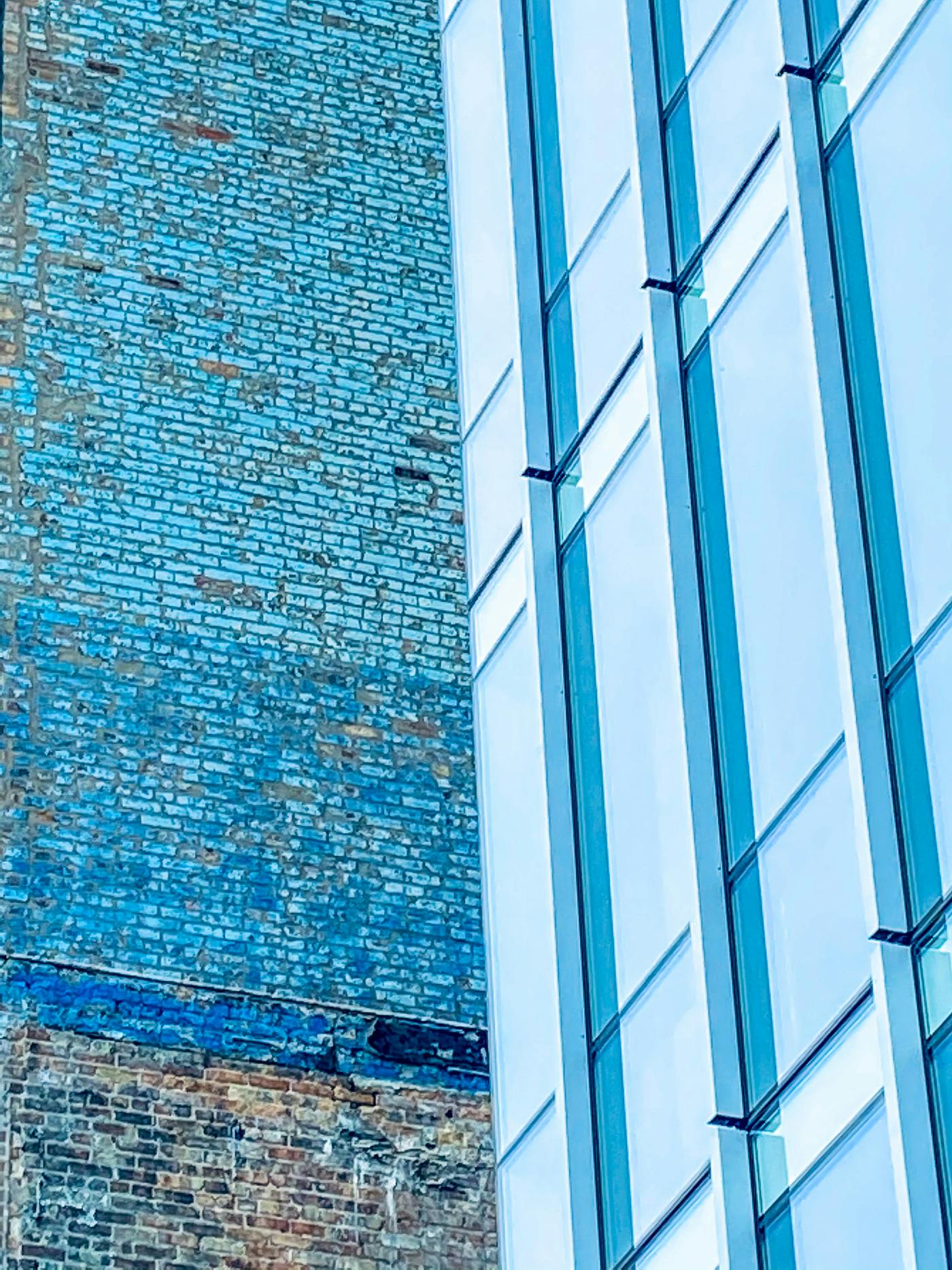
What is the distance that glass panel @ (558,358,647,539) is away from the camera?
10.6m

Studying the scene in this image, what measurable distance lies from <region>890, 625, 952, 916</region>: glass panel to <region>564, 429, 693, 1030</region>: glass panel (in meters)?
1.15

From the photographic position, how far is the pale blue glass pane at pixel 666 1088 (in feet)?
30.2

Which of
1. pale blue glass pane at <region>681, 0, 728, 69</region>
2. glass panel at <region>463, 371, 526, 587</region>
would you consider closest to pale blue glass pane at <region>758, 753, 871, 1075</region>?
glass panel at <region>463, 371, 526, 587</region>

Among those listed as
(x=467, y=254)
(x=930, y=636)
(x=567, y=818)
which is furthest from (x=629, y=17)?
(x=930, y=636)

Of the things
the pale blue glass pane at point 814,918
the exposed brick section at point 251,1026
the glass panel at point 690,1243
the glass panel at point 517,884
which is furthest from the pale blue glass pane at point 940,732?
the exposed brick section at point 251,1026

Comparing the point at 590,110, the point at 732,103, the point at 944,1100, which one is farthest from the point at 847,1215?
the point at 590,110

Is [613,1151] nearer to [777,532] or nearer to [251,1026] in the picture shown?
[777,532]

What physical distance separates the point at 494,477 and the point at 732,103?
2279 mm

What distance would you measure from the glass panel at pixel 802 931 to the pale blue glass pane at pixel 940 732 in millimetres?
361

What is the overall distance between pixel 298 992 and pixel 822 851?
20.0 ft

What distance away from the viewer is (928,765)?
834 cm

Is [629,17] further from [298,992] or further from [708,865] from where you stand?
[298,992]

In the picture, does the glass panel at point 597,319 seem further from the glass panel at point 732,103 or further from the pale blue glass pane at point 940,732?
the pale blue glass pane at point 940,732

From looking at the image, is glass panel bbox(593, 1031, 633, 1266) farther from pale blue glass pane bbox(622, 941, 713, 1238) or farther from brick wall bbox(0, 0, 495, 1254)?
brick wall bbox(0, 0, 495, 1254)
